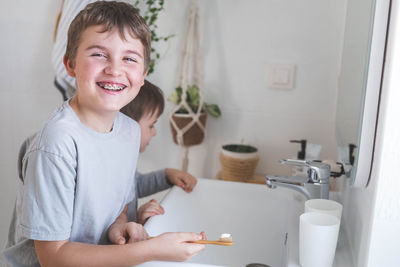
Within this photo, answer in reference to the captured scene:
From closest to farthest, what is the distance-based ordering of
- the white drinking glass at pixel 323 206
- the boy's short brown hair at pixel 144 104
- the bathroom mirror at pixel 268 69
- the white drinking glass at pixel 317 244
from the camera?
the white drinking glass at pixel 317 244
the white drinking glass at pixel 323 206
the boy's short brown hair at pixel 144 104
the bathroom mirror at pixel 268 69

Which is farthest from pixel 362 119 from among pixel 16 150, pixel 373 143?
pixel 16 150

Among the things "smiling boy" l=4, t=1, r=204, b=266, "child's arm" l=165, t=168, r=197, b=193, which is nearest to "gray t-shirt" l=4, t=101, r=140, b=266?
"smiling boy" l=4, t=1, r=204, b=266

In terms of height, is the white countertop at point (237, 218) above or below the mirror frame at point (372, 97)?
below

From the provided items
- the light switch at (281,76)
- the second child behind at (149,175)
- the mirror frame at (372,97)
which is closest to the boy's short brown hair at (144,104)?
the second child behind at (149,175)

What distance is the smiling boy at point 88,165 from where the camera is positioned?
2.64ft

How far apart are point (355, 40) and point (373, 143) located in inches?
15.0

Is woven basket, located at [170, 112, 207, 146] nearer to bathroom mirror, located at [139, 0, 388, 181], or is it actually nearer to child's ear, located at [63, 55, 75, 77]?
bathroom mirror, located at [139, 0, 388, 181]

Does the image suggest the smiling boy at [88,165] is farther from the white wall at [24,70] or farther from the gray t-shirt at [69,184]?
the white wall at [24,70]

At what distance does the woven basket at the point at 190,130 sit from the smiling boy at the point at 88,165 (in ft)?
1.82

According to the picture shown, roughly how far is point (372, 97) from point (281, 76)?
0.83 meters

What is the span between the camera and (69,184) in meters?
0.83

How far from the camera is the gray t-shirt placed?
80 cm

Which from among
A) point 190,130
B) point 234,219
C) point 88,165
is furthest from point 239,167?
point 88,165

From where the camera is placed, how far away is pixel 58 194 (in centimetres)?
82
